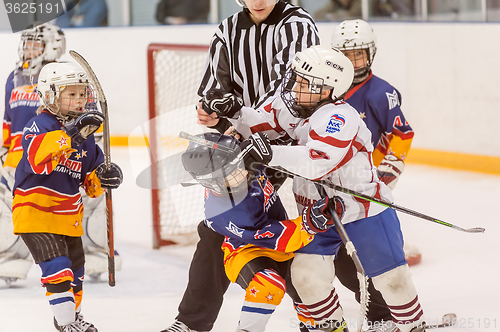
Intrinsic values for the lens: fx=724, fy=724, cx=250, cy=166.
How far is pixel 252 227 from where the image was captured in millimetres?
2299

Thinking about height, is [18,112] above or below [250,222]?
above

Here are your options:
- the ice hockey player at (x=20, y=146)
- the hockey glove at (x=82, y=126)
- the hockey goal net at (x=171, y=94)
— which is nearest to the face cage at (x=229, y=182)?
the hockey glove at (x=82, y=126)

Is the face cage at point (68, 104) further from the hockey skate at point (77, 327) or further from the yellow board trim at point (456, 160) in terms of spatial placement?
the yellow board trim at point (456, 160)

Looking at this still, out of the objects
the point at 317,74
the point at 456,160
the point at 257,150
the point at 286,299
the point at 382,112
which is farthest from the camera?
the point at 456,160

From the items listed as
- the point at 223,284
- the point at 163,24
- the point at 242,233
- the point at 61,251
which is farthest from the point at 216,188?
the point at 163,24

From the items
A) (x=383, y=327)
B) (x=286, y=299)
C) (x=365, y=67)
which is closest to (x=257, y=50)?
(x=365, y=67)

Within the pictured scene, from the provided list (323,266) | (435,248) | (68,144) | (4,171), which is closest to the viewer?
(323,266)

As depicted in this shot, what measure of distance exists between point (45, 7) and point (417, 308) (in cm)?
615

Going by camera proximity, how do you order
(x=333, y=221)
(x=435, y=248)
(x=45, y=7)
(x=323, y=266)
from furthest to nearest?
(x=45, y=7) < (x=435, y=248) < (x=323, y=266) < (x=333, y=221)

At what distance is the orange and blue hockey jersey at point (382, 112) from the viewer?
311cm

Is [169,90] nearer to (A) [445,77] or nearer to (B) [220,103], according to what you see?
(B) [220,103]

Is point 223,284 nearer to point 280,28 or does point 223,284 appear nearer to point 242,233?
point 242,233

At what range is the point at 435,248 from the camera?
14.0 feet

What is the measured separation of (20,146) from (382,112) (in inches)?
69.3
